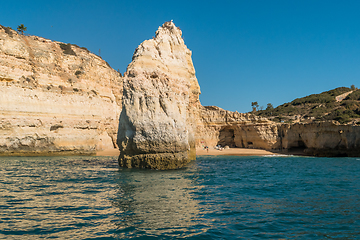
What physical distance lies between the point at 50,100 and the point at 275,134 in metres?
27.8

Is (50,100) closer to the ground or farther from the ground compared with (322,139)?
farther from the ground

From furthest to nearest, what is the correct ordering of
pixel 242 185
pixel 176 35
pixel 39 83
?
pixel 39 83, pixel 176 35, pixel 242 185

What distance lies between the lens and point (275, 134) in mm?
34000

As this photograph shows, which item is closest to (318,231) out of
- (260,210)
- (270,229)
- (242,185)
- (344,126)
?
Answer: (270,229)

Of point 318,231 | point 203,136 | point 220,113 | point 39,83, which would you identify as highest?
point 39,83

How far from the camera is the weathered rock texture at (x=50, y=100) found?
23266 millimetres

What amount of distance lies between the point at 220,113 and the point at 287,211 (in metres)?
32.3

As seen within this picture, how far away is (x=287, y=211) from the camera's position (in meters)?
6.23

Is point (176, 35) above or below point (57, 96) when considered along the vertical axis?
above

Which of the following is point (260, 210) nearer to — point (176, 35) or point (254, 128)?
point (176, 35)

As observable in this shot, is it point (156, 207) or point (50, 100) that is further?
point (50, 100)

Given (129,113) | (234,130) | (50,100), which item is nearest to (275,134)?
(234,130)

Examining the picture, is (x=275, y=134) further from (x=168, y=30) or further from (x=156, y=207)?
(x=156, y=207)

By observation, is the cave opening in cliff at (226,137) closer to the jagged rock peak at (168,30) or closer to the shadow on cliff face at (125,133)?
the jagged rock peak at (168,30)
